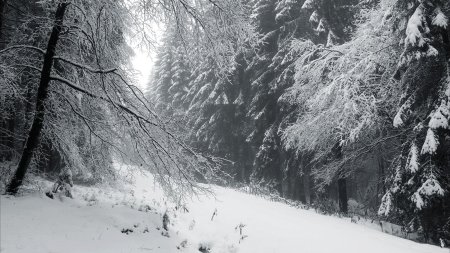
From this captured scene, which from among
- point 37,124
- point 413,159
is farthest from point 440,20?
point 37,124

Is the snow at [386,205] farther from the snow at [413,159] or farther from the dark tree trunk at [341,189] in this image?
the dark tree trunk at [341,189]

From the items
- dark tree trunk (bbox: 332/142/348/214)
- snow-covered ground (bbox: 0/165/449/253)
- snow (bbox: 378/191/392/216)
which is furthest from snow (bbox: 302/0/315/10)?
snow-covered ground (bbox: 0/165/449/253)

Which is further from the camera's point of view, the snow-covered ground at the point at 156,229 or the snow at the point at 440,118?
the snow at the point at 440,118

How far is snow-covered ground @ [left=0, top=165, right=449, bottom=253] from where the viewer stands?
17.2 feet

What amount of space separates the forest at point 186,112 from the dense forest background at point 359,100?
0.17ft

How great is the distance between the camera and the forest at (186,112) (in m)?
5.62

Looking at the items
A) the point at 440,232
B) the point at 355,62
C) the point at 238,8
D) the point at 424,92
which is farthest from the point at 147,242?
the point at 355,62

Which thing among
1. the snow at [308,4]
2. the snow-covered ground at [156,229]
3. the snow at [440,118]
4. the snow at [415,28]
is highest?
the snow at [308,4]

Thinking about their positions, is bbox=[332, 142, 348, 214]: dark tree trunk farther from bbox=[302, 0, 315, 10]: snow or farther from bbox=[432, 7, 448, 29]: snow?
bbox=[432, 7, 448, 29]: snow

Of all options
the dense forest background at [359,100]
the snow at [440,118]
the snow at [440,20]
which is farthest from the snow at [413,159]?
the snow at [440,20]

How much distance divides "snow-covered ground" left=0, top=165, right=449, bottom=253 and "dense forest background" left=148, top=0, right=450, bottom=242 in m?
1.79

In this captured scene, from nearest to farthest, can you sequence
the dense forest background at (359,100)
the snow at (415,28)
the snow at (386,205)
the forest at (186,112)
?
the forest at (186,112) < the snow at (415,28) < the dense forest background at (359,100) < the snow at (386,205)

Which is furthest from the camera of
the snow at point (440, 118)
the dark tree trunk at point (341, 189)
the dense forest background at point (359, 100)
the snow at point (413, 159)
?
the dark tree trunk at point (341, 189)

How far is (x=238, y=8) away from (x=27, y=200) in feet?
16.6
